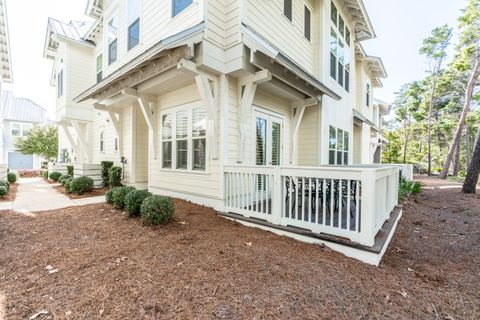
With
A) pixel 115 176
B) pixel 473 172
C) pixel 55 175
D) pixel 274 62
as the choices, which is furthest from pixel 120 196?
pixel 473 172

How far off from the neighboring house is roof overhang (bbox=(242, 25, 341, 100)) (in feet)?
91.4

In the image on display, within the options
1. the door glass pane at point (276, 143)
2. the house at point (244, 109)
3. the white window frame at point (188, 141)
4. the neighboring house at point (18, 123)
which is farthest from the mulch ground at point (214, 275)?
the neighboring house at point (18, 123)

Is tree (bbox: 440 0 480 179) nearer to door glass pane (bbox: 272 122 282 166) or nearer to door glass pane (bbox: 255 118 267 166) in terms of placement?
door glass pane (bbox: 272 122 282 166)

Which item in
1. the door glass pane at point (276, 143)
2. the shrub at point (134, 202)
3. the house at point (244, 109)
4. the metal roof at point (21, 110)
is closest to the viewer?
the house at point (244, 109)

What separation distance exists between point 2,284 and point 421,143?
39.0m

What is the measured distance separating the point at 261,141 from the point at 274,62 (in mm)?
2193

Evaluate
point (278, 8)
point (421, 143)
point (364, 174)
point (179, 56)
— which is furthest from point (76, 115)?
point (421, 143)

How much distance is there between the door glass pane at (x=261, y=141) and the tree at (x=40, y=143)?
810 inches

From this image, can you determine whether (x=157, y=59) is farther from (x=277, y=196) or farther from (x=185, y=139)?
(x=277, y=196)

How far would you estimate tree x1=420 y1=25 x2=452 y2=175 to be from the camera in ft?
69.4

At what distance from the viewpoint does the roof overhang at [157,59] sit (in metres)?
4.44

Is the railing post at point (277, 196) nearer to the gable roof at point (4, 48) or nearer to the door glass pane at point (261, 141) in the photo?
the door glass pane at point (261, 141)

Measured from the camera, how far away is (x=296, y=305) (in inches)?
92.8

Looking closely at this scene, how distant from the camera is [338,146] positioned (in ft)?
31.9
